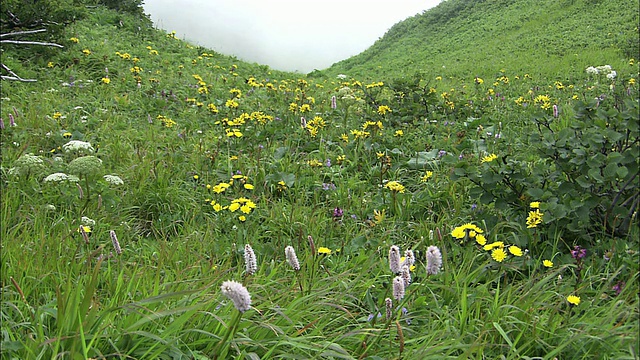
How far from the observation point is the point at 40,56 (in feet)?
22.0

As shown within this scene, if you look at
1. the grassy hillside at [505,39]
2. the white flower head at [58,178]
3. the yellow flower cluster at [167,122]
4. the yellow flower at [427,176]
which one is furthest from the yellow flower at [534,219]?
the grassy hillside at [505,39]

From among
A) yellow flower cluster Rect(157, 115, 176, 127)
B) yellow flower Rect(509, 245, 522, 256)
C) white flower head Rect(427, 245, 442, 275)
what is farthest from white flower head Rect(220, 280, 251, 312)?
yellow flower cluster Rect(157, 115, 176, 127)

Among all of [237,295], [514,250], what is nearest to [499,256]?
[514,250]

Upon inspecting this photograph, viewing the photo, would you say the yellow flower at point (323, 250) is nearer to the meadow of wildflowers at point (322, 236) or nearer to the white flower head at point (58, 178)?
the meadow of wildflowers at point (322, 236)

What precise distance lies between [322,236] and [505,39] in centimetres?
1830

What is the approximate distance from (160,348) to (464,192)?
2.46 m

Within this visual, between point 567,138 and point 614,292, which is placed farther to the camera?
point 567,138

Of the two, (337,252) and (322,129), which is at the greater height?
(322,129)

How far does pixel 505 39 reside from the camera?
18.0 meters

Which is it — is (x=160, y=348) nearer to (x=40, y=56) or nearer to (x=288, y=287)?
(x=288, y=287)

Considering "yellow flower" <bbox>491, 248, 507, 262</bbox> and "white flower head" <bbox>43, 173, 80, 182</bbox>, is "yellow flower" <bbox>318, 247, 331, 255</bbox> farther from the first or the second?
"white flower head" <bbox>43, 173, 80, 182</bbox>

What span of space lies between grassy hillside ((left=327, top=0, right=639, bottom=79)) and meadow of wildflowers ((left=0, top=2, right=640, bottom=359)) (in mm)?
8305

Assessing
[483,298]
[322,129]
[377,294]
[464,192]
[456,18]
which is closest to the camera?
[483,298]

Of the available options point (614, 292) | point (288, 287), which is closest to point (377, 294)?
point (288, 287)
